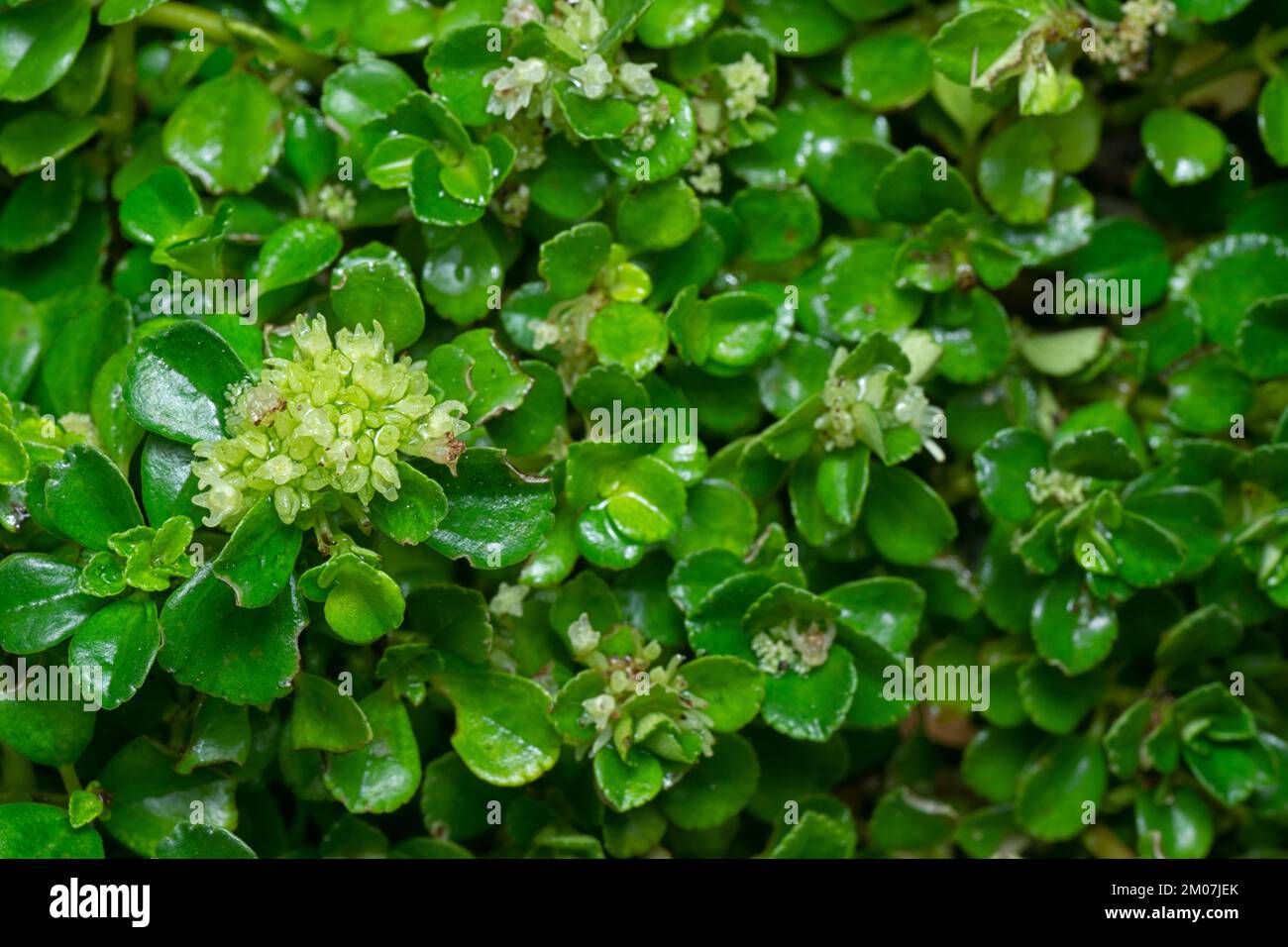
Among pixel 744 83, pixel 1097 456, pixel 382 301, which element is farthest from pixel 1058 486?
pixel 382 301

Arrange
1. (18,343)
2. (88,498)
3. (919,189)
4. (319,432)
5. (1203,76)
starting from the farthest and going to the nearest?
(1203,76) < (919,189) < (18,343) < (88,498) < (319,432)

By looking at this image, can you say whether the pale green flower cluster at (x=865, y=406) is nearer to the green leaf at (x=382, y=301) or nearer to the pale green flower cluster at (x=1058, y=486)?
the pale green flower cluster at (x=1058, y=486)

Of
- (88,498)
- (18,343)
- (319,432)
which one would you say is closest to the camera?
(319,432)

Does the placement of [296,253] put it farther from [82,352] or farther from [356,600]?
[356,600]

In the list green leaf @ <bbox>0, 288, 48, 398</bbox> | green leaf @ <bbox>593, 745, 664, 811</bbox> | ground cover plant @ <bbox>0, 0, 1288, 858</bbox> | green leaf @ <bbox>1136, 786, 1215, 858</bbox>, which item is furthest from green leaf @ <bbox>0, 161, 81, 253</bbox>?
green leaf @ <bbox>1136, 786, 1215, 858</bbox>
